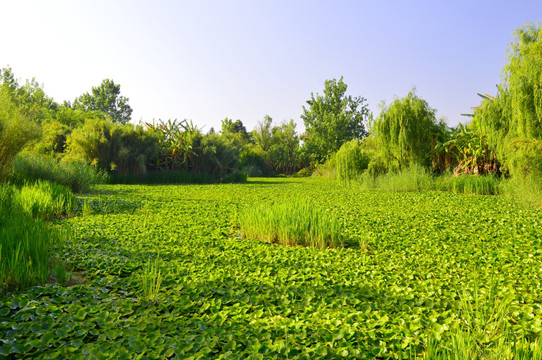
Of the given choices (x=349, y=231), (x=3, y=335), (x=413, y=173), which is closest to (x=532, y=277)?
(x=349, y=231)

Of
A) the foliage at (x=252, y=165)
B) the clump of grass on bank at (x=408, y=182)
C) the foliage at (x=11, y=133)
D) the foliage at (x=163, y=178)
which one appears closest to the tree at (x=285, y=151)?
the foliage at (x=252, y=165)

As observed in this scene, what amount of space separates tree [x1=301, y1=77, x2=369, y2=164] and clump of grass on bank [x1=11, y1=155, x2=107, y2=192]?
21197mm

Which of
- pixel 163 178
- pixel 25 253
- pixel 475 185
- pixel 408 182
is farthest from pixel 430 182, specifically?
pixel 163 178

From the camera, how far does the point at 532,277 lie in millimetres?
3383

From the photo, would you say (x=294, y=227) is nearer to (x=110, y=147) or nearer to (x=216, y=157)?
(x=110, y=147)

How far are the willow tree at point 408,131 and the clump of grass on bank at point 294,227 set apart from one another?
29.1 feet

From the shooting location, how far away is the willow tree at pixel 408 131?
12984 millimetres

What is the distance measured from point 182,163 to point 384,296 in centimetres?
1657

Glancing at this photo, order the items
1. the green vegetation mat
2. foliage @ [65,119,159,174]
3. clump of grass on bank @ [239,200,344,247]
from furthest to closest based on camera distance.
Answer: foliage @ [65,119,159,174] → clump of grass on bank @ [239,200,344,247] → the green vegetation mat

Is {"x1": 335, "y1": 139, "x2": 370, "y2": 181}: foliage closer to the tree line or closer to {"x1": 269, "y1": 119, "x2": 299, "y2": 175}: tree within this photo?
the tree line

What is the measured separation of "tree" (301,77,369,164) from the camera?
101 feet

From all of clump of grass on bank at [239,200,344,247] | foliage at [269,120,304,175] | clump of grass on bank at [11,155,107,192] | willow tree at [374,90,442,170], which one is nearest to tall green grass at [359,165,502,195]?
willow tree at [374,90,442,170]

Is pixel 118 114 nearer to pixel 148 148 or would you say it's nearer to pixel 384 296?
pixel 148 148

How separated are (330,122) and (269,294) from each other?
2898cm
